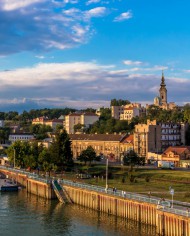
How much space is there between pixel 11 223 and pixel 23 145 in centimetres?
7250

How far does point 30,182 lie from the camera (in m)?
98.6

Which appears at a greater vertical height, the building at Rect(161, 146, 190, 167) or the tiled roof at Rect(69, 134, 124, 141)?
the tiled roof at Rect(69, 134, 124, 141)

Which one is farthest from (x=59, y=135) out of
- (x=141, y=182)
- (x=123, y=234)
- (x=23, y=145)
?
(x=123, y=234)

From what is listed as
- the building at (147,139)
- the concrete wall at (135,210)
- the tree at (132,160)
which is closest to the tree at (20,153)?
the tree at (132,160)

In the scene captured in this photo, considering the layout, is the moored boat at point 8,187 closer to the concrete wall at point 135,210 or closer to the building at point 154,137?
the concrete wall at point 135,210

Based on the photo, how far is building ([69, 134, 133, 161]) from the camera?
149625 millimetres

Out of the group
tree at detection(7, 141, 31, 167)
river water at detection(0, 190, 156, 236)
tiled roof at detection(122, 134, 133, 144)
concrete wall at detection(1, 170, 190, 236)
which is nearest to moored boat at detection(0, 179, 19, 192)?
concrete wall at detection(1, 170, 190, 236)

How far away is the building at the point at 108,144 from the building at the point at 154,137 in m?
4.47

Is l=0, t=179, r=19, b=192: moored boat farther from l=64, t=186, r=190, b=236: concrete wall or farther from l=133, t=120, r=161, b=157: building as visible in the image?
l=133, t=120, r=161, b=157: building

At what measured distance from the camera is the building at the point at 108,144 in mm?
149625

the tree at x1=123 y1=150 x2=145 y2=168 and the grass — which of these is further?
the tree at x1=123 y1=150 x2=145 y2=168

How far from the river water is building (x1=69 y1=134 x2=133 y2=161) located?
70829mm

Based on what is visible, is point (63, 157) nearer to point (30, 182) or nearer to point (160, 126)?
point (30, 182)

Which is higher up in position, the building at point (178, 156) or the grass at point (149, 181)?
the building at point (178, 156)
